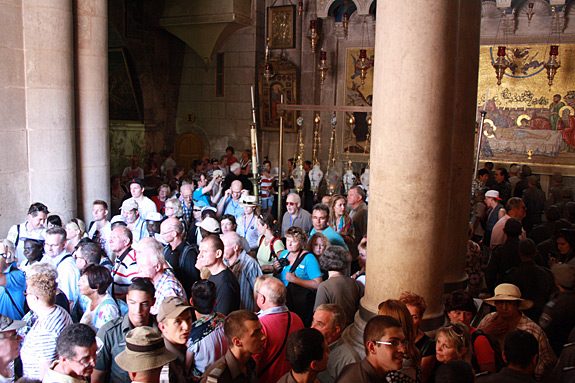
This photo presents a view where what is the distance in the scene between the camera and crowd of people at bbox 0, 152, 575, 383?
3061 millimetres

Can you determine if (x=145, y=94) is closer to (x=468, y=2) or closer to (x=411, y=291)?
(x=468, y=2)

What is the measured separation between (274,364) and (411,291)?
118 cm

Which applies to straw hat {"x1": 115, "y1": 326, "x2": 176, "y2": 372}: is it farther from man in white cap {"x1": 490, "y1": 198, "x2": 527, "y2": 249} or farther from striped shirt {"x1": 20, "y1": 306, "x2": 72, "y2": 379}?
man in white cap {"x1": 490, "y1": 198, "x2": 527, "y2": 249}

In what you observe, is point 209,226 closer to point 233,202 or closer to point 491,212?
point 233,202

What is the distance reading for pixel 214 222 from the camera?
589cm

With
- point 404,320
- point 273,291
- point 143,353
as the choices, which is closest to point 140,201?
point 273,291

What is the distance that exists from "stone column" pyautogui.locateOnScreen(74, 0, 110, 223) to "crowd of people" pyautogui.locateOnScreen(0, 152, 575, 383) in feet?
4.44

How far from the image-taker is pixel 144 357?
2947mm

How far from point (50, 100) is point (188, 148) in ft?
27.5

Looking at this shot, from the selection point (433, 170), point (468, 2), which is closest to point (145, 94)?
point (468, 2)

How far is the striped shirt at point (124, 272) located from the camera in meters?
4.93

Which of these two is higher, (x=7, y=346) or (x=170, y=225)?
(x=170, y=225)

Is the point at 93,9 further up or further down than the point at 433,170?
further up

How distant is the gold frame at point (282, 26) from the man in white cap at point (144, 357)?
12.4 meters
